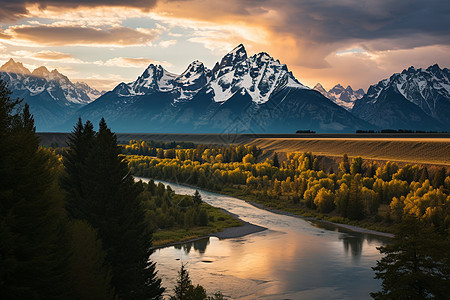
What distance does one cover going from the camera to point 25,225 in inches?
779

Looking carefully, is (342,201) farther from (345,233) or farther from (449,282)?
(449,282)

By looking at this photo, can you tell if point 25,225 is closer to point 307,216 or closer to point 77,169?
point 77,169

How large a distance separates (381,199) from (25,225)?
346ft

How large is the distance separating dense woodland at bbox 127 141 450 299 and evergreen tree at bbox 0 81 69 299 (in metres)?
27.5

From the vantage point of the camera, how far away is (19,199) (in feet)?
65.3

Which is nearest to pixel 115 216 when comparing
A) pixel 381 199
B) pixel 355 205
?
pixel 355 205

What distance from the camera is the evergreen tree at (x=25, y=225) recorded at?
18484 millimetres

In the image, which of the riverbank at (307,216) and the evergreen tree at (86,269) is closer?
the evergreen tree at (86,269)

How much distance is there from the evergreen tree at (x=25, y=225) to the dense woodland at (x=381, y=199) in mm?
27531

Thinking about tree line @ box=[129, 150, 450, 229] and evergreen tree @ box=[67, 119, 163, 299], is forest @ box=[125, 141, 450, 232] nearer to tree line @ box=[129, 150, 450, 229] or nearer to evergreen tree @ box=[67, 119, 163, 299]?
tree line @ box=[129, 150, 450, 229]

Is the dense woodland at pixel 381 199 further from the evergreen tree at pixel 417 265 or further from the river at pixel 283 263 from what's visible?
the river at pixel 283 263

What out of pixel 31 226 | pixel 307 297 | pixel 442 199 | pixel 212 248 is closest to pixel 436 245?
pixel 307 297

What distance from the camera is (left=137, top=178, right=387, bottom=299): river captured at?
53500mm

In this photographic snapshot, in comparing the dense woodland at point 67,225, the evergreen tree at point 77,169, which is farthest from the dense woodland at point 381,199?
the evergreen tree at point 77,169
